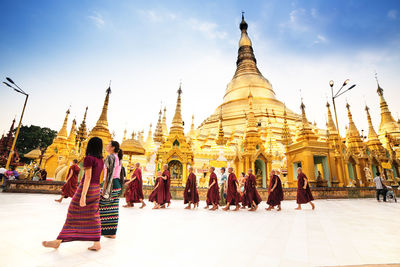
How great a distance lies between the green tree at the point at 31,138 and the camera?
120ft

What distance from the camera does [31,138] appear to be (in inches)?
1459

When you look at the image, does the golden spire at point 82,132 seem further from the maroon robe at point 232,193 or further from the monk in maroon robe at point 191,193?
the maroon robe at point 232,193

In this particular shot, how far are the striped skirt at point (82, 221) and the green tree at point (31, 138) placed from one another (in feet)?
140

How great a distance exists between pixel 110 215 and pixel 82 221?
0.84 m

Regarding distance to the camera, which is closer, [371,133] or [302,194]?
[302,194]

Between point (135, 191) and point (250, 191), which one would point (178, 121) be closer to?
point (135, 191)

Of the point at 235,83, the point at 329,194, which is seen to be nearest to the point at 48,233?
the point at 329,194

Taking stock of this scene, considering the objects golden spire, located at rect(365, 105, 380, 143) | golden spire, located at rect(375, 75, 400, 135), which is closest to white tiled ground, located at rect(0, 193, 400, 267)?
golden spire, located at rect(365, 105, 380, 143)

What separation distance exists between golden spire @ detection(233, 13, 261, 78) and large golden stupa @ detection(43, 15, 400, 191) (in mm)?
380

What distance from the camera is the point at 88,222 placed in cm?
283

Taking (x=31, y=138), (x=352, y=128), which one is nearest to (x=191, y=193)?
(x=352, y=128)

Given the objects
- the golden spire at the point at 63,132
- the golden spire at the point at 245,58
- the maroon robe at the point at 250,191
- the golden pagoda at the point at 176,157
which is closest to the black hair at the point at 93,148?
the maroon robe at the point at 250,191

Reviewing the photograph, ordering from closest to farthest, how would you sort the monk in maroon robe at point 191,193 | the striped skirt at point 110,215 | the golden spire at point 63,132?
the striped skirt at point 110,215
the monk in maroon robe at point 191,193
the golden spire at point 63,132

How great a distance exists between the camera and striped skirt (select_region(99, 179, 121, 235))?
3.50 m
